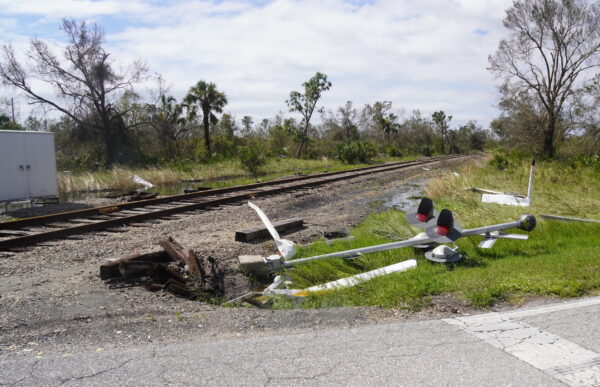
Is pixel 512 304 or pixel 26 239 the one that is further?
pixel 26 239

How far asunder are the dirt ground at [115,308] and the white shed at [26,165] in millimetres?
5435

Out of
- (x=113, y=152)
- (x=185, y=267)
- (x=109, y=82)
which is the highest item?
(x=109, y=82)

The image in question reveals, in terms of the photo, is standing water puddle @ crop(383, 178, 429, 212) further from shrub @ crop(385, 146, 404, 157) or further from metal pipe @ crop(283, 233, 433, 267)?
shrub @ crop(385, 146, 404, 157)

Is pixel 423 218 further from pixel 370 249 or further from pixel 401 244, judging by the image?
pixel 370 249

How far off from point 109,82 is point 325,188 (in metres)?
26.0

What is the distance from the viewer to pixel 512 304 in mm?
4598

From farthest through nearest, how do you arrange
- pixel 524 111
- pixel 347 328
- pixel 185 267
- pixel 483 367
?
1. pixel 524 111
2. pixel 185 267
3. pixel 347 328
4. pixel 483 367

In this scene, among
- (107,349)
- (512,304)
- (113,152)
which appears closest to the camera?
(107,349)

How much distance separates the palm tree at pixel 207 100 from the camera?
4250 centimetres

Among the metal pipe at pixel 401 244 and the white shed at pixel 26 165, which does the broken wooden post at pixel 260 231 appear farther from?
the white shed at pixel 26 165

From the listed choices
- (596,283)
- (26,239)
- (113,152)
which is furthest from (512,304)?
(113,152)

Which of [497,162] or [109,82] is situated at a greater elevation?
[109,82]

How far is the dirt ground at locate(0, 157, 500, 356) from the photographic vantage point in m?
4.07

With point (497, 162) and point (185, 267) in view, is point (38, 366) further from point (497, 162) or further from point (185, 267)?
point (497, 162)
